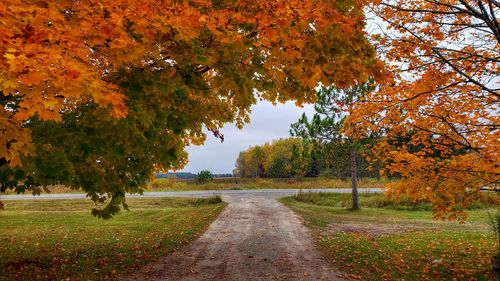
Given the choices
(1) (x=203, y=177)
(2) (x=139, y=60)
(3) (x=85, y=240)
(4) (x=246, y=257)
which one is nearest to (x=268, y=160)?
(1) (x=203, y=177)

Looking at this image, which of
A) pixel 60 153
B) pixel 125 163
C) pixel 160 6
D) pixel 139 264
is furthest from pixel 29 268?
pixel 160 6

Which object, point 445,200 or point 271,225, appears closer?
point 445,200

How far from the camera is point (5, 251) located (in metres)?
11.2

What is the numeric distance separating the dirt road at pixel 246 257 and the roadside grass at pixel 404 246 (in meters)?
0.63

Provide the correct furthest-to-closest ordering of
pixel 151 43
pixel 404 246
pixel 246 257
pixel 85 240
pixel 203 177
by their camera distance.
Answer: pixel 203 177, pixel 85 240, pixel 404 246, pixel 246 257, pixel 151 43

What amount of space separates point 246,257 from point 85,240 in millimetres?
6657

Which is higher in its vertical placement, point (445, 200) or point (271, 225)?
point (445, 200)

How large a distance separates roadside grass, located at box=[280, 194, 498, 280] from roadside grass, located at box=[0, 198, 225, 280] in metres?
4.93

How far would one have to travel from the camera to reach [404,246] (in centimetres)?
1151

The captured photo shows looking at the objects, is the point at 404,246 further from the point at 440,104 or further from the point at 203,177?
the point at 203,177

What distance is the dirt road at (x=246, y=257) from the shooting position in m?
8.04

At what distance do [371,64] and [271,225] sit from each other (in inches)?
430

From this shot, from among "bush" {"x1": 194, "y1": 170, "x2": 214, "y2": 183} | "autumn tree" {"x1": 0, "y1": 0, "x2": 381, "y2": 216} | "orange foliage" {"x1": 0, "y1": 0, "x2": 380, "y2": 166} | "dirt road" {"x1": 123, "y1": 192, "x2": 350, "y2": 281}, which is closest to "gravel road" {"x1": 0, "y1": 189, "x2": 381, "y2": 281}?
"dirt road" {"x1": 123, "y1": 192, "x2": 350, "y2": 281}

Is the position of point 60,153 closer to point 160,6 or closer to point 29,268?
point 160,6
